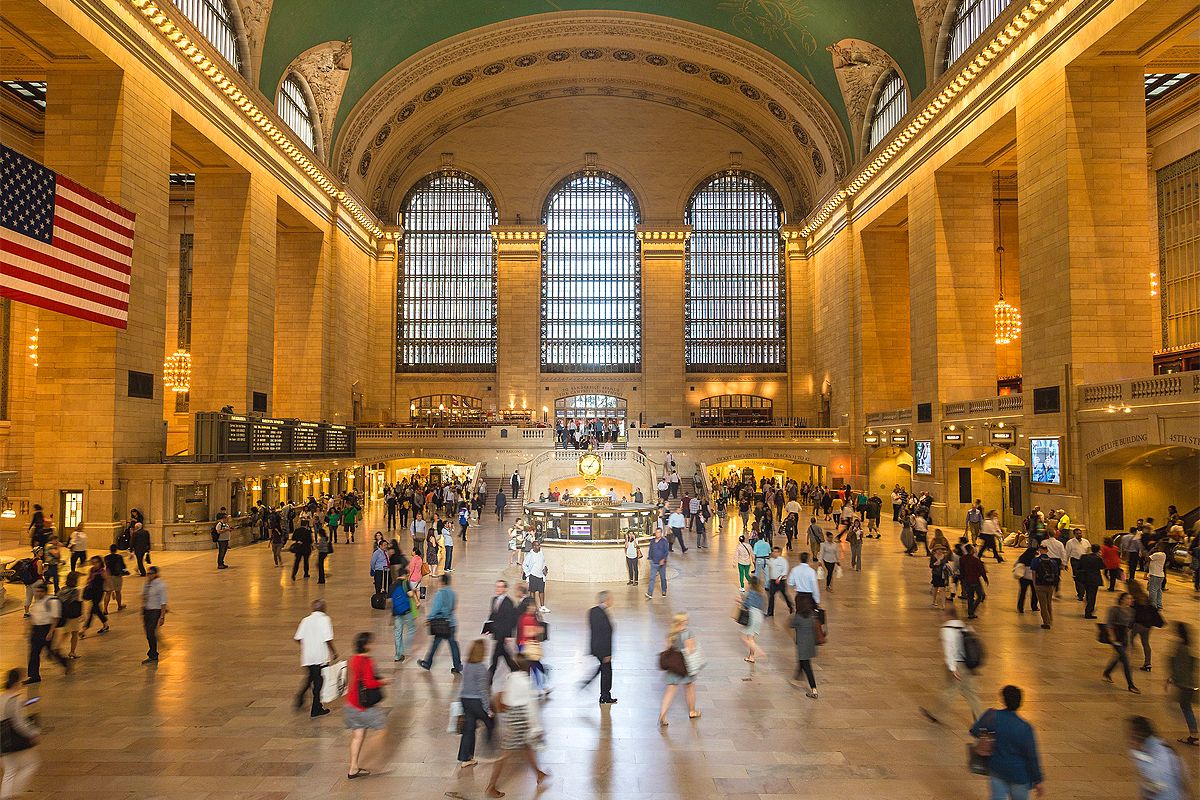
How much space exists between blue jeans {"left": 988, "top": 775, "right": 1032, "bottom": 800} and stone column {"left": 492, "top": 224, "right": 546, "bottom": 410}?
1546 inches

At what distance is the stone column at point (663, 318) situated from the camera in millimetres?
43500

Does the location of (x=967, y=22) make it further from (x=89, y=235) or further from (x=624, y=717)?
(x=624, y=717)

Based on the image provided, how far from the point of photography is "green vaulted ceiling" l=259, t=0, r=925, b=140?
2709 cm

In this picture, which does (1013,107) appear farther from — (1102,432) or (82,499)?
(82,499)

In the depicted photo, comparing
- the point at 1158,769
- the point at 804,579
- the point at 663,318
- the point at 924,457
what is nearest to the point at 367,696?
the point at 804,579

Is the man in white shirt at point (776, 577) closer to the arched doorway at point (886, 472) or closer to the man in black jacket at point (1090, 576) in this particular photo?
the man in black jacket at point (1090, 576)

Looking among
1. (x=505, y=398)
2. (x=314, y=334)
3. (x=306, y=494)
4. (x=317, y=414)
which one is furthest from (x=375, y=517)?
(x=505, y=398)

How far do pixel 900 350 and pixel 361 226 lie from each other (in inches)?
1034

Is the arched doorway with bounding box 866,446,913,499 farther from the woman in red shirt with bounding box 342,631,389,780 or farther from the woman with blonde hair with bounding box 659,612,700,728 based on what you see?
the woman in red shirt with bounding box 342,631,389,780

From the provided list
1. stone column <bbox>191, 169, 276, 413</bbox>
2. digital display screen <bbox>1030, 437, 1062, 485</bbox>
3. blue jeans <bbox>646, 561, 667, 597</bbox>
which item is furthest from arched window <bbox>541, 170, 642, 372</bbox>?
blue jeans <bbox>646, 561, 667, 597</bbox>

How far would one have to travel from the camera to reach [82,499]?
17.9m

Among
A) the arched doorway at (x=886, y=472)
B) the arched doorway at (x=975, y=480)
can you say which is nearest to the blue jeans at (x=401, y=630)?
the arched doorway at (x=975, y=480)

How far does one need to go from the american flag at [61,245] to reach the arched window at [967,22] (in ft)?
74.7

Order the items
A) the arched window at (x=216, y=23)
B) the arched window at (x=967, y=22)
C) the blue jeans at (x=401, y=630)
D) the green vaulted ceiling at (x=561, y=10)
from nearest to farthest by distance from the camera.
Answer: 1. the blue jeans at (x=401, y=630)
2. the arched window at (x=216, y=23)
3. the arched window at (x=967, y=22)
4. the green vaulted ceiling at (x=561, y=10)
